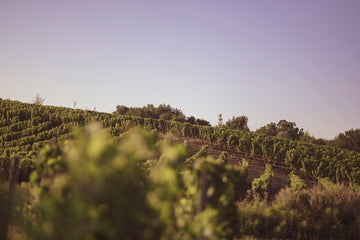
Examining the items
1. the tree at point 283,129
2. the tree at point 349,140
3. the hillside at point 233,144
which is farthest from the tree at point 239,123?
the hillside at point 233,144

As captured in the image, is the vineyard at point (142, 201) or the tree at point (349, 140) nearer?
the vineyard at point (142, 201)

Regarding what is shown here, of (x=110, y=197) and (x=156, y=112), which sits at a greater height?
(x=156, y=112)

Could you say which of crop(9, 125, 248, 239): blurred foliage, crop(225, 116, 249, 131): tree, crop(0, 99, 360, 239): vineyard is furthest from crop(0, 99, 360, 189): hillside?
crop(225, 116, 249, 131): tree

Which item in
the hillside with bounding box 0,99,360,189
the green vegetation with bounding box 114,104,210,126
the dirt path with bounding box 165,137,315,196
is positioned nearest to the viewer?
the dirt path with bounding box 165,137,315,196

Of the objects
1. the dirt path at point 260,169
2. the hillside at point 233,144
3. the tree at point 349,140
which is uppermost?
the tree at point 349,140

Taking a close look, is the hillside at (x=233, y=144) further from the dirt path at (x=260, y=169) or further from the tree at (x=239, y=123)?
the tree at (x=239, y=123)

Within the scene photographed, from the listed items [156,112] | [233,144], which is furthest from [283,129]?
[233,144]

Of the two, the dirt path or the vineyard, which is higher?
the vineyard

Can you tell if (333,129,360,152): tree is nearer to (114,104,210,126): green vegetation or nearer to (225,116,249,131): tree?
(225,116,249,131): tree

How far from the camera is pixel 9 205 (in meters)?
3.65

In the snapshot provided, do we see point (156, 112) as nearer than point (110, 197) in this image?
No

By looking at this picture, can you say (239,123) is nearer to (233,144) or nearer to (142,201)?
(233,144)

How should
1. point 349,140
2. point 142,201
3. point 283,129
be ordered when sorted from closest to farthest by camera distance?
1. point 142,201
2. point 349,140
3. point 283,129

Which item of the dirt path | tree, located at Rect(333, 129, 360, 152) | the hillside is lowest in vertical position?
the dirt path
